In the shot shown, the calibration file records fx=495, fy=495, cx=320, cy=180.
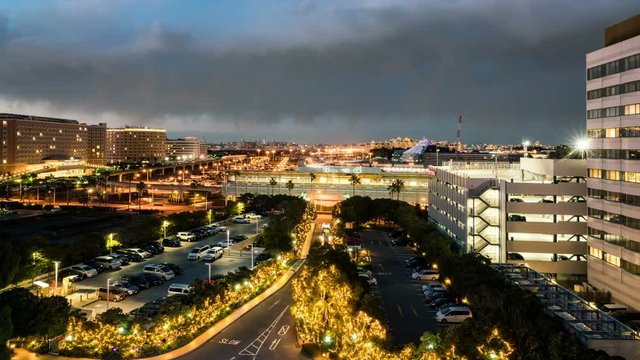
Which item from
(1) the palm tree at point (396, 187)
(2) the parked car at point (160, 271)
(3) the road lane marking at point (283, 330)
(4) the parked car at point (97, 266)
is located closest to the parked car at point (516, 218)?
(3) the road lane marking at point (283, 330)

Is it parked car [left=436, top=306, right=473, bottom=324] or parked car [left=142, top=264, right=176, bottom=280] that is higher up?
parked car [left=142, top=264, right=176, bottom=280]

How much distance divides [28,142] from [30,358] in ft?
478

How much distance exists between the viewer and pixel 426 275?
32.5 m

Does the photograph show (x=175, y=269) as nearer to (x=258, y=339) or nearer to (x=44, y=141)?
(x=258, y=339)

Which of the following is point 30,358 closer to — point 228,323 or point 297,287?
point 228,323

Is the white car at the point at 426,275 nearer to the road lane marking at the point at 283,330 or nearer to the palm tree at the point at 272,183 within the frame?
the road lane marking at the point at 283,330

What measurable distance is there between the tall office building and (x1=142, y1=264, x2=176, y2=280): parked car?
25607 mm

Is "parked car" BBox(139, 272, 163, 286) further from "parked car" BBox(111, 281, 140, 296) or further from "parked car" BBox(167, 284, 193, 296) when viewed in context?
"parked car" BBox(167, 284, 193, 296)

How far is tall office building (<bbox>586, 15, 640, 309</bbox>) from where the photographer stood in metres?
25.8

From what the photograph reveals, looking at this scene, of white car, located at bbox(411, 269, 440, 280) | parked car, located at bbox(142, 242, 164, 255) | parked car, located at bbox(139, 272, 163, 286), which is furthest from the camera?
parked car, located at bbox(142, 242, 164, 255)

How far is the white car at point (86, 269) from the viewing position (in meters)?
30.1

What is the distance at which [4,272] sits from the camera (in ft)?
71.7

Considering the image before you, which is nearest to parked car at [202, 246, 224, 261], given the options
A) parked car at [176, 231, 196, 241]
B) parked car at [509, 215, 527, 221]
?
parked car at [176, 231, 196, 241]

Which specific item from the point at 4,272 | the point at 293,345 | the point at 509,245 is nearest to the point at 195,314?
the point at 293,345
